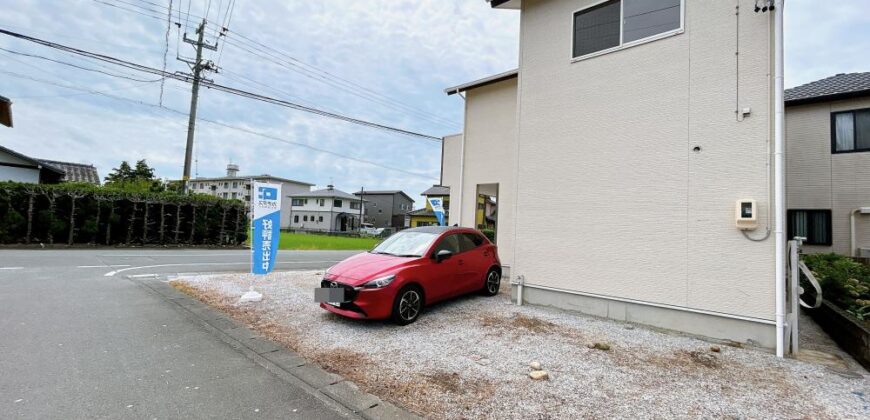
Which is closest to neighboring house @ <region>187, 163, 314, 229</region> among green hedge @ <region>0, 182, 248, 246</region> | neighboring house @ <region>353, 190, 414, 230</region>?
neighboring house @ <region>353, 190, 414, 230</region>

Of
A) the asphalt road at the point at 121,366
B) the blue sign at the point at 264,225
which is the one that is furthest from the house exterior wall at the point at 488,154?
the asphalt road at the point at 121,366

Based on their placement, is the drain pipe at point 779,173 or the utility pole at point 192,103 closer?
the drain pipe at point 779,173

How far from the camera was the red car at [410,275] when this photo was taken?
4.91m

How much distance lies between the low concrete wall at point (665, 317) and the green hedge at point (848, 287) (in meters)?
1.78

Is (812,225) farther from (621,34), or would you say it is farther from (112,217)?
(112,217)

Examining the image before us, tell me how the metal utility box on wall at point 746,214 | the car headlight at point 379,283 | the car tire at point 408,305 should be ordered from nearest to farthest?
the metal utility box on wall at point 746,214
the car headlight at point 379,283
the car tire at point 408,305

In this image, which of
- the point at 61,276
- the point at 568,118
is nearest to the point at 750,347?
the point at 568,118

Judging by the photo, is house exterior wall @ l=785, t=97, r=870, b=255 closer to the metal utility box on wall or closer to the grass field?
the metal utility box on wall

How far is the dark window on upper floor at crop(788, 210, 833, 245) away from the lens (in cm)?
1020

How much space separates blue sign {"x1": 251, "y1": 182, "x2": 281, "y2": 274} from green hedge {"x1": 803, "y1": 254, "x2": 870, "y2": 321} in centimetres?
849

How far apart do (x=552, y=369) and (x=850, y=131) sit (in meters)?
11.8

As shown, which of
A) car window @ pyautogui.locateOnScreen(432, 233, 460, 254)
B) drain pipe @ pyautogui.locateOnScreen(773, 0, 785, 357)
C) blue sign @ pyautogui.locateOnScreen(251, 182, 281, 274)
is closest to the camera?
drain pipe @ pyautogui.locateOnScreen(773, 0, 785, 357)

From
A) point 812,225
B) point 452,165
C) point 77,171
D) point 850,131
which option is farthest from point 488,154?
point 77,171

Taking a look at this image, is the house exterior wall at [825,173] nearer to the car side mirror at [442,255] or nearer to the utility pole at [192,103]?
the car side mirror at [442,255]
